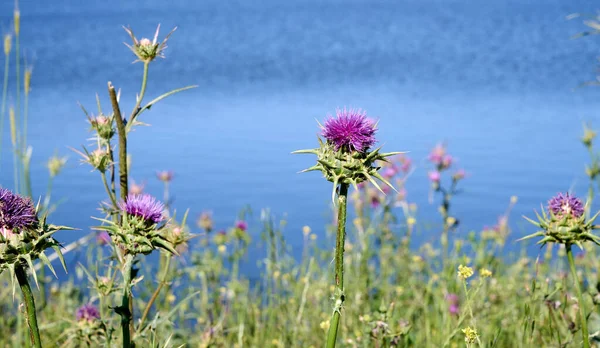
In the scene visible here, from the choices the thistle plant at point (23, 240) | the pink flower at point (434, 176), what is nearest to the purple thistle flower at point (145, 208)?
the thistle plant at point (23, 240)

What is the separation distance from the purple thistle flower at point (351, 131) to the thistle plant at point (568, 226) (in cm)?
50

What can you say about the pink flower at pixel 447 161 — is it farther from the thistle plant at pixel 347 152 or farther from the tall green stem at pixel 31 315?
the tall green stem at pixel 31 315

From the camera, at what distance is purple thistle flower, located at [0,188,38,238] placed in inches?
59.8

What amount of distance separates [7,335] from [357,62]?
14252 millimetres

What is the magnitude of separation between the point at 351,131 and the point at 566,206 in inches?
28.0

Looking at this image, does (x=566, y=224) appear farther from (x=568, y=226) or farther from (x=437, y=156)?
(x=437, y=156)

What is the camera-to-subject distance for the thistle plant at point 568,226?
189 cm

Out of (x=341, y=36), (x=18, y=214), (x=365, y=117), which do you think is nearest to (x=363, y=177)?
(x=365, y=117)

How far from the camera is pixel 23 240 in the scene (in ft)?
4.91

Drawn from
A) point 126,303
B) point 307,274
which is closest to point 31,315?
point 126,303

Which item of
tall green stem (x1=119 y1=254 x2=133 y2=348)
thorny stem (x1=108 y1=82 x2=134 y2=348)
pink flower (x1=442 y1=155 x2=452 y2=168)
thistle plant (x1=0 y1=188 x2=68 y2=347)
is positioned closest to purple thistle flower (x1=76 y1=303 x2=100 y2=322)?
thorny stem (x1=108 y1=82 x2=134 y2=348)

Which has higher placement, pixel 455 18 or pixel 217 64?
pixel 455 18

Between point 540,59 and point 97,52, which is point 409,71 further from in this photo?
point 97,52

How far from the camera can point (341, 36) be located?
21703mm
